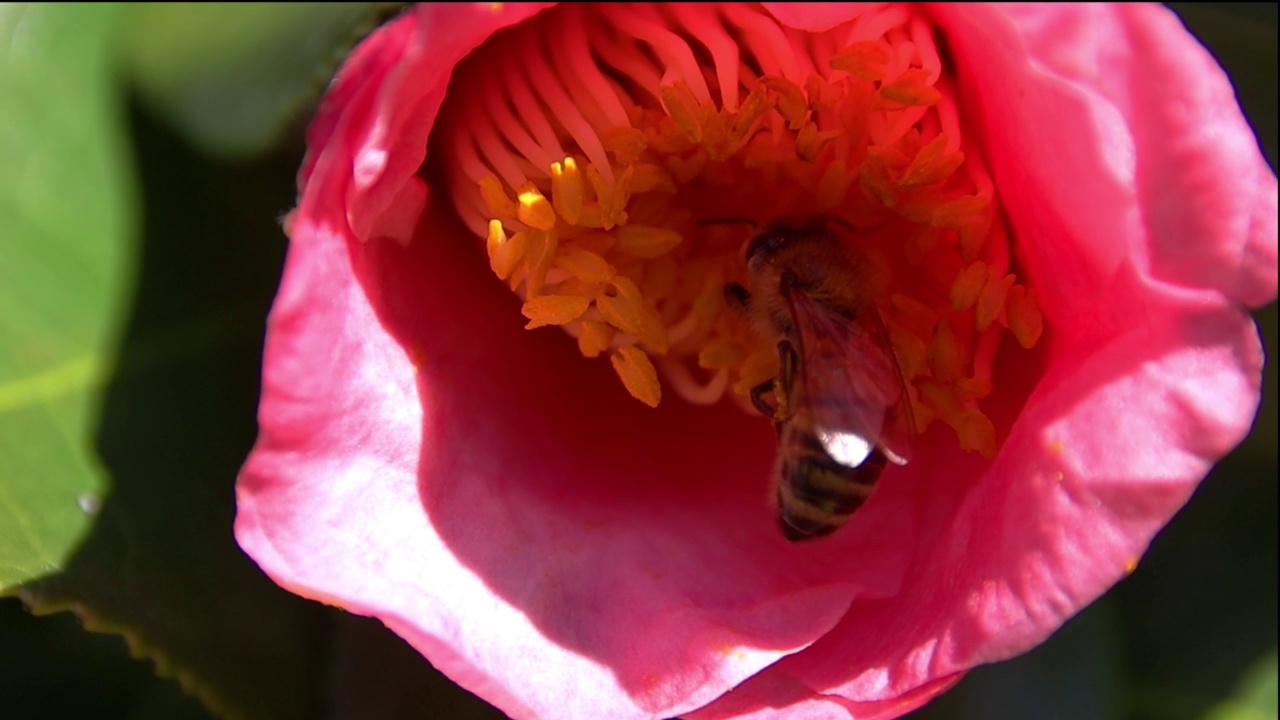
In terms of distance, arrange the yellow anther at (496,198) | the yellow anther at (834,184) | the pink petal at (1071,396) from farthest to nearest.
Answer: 1. the yellow anther at (834,184)
2. the yellow anther at (496,198)
3. the pink petal at (1071,396)

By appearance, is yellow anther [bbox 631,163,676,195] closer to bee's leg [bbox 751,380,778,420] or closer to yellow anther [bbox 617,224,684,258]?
yellow anther [bbox 617,224,684,258]

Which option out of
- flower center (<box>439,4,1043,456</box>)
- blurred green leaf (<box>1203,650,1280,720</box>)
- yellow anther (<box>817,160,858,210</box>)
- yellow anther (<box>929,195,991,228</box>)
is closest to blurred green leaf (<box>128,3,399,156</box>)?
flower center (<box>439,4,1043,456</box>)

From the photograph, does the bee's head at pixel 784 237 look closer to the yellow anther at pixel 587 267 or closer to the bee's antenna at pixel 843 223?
the bee's antenna at pixel 843 223

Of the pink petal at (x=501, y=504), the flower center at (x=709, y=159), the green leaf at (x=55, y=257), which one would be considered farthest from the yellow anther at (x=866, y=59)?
the green leaf at (x=55, y=257)

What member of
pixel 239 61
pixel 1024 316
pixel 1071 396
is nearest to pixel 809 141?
pixel 1024 316

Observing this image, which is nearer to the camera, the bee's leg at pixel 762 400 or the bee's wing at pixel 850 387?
the bee's wing at pixel 850 387

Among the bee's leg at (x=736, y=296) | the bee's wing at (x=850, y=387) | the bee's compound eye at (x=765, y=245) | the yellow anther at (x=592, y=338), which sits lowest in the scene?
the bee's leg at (x=736, y=296)

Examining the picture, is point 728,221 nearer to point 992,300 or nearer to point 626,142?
point 626,142

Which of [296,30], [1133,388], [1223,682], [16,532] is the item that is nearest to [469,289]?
[296,30]
